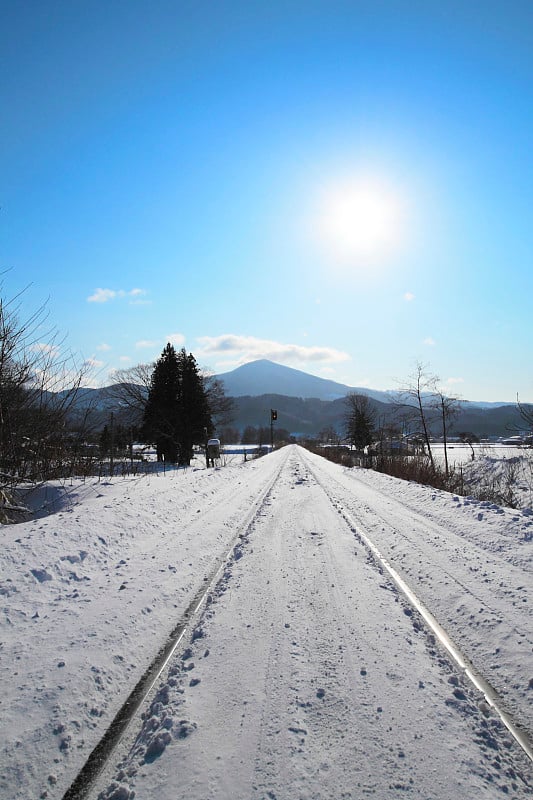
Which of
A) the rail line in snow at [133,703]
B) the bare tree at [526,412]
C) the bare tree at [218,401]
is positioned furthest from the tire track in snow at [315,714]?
the bare tree at [218,401]

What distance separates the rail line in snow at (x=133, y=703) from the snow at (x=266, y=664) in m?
0.05

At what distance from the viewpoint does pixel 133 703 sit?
9.50 feet

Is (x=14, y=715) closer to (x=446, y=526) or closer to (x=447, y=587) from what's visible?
(x=447, y=587)

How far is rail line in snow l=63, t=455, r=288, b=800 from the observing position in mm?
2251

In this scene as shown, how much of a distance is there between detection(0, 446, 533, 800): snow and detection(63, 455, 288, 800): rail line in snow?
53mm

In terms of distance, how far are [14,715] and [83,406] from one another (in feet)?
25.5

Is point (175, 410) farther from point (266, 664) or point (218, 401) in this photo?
point (266, 664)

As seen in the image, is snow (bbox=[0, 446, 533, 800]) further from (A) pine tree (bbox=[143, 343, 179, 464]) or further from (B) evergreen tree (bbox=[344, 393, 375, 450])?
(B) evergreen tree (bbox=[344, 393, 375, 450])

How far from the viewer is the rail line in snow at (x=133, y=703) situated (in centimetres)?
225

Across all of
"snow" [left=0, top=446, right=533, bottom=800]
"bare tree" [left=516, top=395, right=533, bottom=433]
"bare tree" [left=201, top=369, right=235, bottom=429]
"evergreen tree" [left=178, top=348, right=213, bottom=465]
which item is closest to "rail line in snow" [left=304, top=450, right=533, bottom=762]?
"snow" [left=0, top=446, right=533, bottom=800]

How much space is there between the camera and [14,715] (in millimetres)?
2764

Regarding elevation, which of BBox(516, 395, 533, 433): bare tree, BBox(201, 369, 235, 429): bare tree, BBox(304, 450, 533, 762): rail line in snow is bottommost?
BBox(304, 450, 533, 762): rail line in snow

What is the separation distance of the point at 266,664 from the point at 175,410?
119 feet

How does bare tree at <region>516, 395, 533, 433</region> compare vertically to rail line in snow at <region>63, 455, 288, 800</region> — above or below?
above
